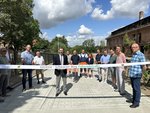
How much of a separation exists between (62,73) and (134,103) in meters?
3.28

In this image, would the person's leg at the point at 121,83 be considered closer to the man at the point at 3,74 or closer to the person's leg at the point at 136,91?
the person's leg at the point at 136,91

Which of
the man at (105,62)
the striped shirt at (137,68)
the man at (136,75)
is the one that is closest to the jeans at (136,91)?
the man at (136,75)

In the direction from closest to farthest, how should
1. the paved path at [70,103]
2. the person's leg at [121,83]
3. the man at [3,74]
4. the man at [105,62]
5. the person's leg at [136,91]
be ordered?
the paved path at [70,103]
the person's leg at [136,91]
the man at [3,74]
the person's leg at [121,83]
the man at [105,62]

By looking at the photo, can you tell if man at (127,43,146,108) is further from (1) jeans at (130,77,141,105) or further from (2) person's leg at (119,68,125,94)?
(2) person's leg at (119,68,125,94)

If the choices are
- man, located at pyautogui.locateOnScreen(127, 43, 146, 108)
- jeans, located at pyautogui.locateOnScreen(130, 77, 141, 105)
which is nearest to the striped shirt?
man, located at pyautogui.locateOnScreen(127, 43, 146, 108)

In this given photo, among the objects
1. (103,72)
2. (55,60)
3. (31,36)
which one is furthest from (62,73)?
(31,36)

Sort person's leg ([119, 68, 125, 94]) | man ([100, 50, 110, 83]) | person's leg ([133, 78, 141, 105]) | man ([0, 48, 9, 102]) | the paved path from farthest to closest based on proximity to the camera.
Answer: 1. man ([100, 50, 110, 83])
2. person's leg ([119, 68, 125, 94])
3. man ([0, 48, 9, 102])
4. person's leg ([133, 78, 141, 105])
5. the paved path

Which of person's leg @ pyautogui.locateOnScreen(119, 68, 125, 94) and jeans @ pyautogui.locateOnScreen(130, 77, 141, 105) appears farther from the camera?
person's leg @ pyautogui.locateOnScreen(119, 68, 125, 94)

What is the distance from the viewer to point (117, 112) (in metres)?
7.53

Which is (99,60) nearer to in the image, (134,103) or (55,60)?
(55,60)

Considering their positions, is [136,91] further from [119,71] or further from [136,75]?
[119,71]

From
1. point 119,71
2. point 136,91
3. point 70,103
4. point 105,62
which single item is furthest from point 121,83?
point 105,62

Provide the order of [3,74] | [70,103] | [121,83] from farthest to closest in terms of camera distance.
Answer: [121,83], [3,74], [70,103]

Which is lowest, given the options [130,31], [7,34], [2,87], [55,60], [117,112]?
[117,112]
